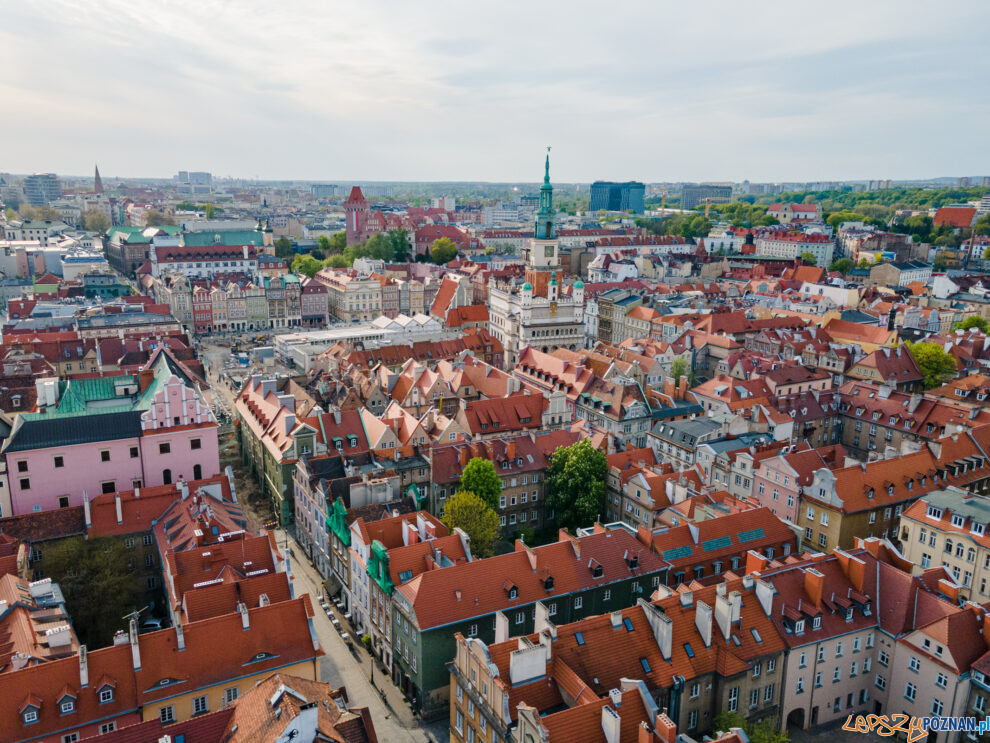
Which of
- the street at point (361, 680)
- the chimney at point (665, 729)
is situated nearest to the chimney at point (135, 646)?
the street at point (361, 680)

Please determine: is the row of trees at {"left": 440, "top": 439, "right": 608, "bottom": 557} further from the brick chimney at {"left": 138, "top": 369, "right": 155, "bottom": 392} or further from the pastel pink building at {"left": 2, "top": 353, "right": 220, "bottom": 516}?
the brick chimney at {"left": 138, "top": 369, "right": 155, "bottom": 392}

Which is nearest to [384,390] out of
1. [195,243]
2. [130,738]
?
[130,738]

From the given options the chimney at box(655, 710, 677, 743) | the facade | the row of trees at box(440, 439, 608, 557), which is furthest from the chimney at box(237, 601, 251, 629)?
the chimney at box(655, 710, 677, 743)

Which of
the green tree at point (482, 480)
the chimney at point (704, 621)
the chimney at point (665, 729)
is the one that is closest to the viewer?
the chimney at point (665, 729)

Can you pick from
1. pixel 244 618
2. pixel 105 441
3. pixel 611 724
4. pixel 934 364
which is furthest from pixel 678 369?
pixel 244 618

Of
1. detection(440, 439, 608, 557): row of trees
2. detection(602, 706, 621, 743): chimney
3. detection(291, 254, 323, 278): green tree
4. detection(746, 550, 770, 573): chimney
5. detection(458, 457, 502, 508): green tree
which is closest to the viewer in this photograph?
detection(602, 706, 621, 743): chimney

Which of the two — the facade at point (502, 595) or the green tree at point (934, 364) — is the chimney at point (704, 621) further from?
the green tree at point (934, 364)

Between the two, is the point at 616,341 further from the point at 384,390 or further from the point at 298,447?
the point at 298,447
